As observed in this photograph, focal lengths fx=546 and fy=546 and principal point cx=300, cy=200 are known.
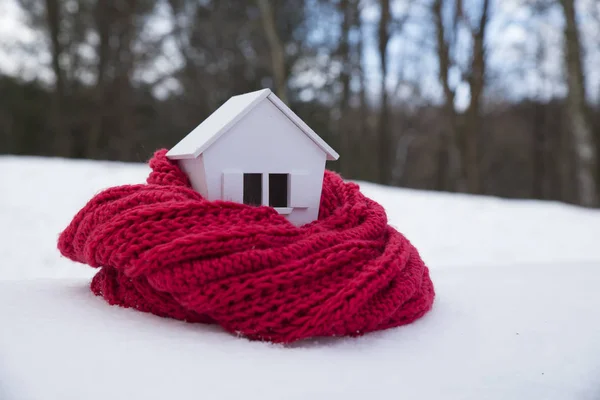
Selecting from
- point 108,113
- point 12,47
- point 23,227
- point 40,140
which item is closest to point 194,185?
point 23,227

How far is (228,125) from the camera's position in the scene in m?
1.15

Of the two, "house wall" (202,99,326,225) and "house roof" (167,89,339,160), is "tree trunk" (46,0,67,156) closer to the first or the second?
"house roof" (167,89,339,160)

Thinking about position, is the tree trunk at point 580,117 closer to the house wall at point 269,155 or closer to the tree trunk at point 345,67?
the tree trunk at point 345,67

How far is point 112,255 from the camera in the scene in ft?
3.43

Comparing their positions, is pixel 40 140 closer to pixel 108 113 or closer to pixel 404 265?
pixel 108 113

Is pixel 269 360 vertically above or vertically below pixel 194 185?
below

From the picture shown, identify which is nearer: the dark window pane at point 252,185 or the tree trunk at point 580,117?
the dark window pane at point 252,185

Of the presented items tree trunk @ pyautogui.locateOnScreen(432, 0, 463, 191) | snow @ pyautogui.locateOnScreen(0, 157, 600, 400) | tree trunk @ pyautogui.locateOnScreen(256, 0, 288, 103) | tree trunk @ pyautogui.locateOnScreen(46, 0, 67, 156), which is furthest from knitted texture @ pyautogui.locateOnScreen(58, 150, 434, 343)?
tree trunk @ pyautogui.locateOnScreen(432, 0, 463, 191)

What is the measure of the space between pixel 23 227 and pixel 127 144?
20.7 feet

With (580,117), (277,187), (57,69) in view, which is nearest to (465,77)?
(580,117)

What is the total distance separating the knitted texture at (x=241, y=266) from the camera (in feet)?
3.31

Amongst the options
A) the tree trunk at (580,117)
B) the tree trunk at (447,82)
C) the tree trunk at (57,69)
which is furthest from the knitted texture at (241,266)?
the tree trunk at (447,82)

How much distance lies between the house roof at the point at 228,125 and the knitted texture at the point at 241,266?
92 mm

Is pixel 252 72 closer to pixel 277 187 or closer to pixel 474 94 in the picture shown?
pixel 474 94
